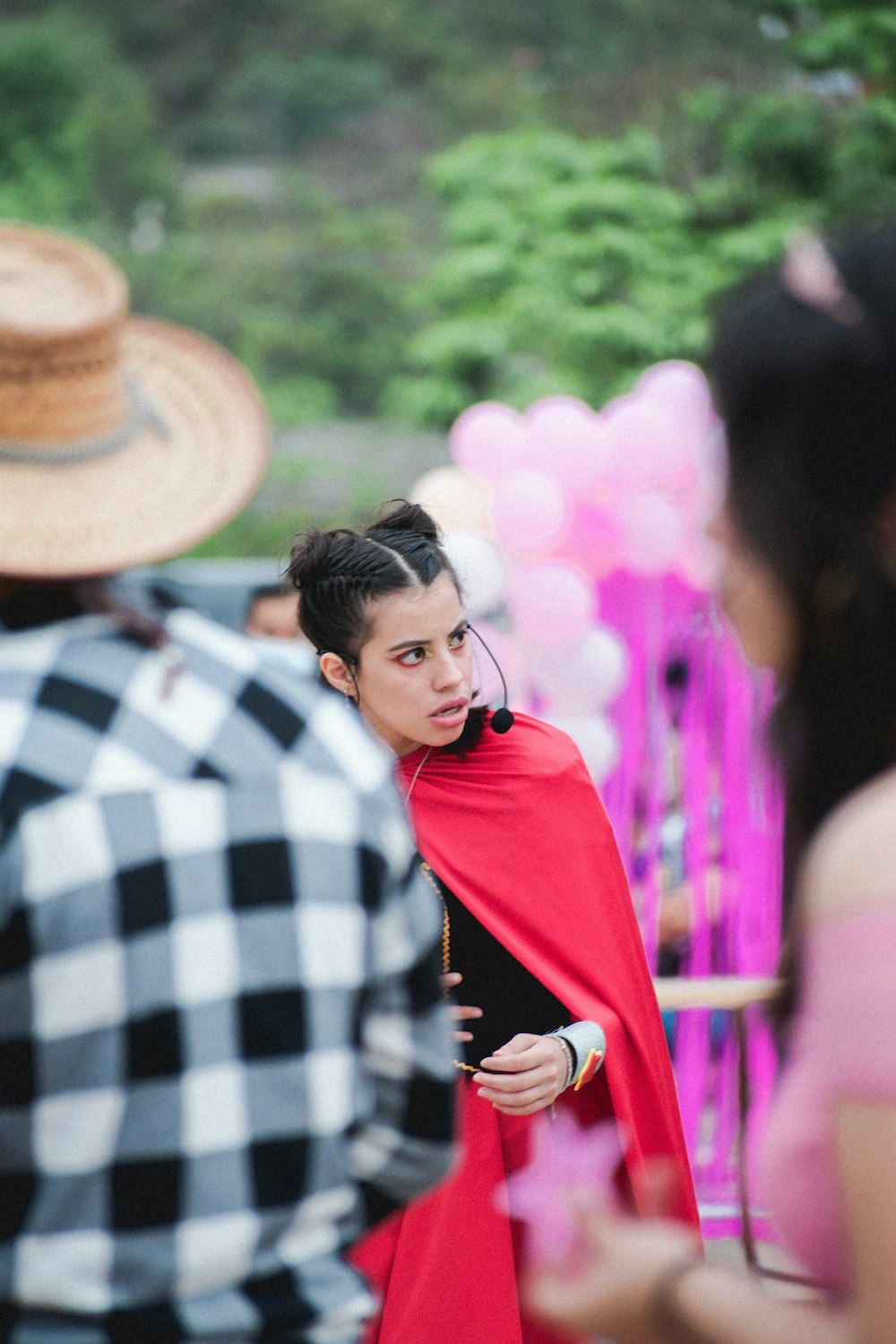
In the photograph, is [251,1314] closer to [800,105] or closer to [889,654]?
[889,654]

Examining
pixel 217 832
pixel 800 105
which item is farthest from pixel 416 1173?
pixel 800 105

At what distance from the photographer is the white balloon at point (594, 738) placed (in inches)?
161

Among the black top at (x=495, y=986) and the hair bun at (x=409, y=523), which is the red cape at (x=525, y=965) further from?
the hair bun at (x=409, y=523)

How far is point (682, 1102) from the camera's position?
3.96 m

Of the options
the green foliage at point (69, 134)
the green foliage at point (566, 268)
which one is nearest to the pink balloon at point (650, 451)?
the green foliage at point (566, 268)

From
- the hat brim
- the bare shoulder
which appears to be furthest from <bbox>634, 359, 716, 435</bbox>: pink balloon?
the bare shoulder

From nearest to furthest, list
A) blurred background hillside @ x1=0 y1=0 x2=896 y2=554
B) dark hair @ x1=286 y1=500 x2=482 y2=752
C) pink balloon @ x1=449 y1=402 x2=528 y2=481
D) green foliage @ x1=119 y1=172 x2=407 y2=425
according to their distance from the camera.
→ dark hair @ x1=286 y1=500 x2=482 y2=752
pink balloon @ x1=449 y1=402 x2=528 y2=481
blurred background hillside @ x1=0 y1=0 x2=896 y2=554
green foliage @ x1=119 y1=172 x2=407 y2=425

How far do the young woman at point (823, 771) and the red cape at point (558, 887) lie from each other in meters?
1.05

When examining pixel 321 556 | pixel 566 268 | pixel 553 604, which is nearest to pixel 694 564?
pixel 553 604

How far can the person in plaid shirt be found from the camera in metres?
1.05

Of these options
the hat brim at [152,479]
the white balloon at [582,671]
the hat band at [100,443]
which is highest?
the hat band at [100,443]

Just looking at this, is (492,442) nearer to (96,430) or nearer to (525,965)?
(525,965)

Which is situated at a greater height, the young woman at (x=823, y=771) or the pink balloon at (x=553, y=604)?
the young woman at (x=823, y=771)

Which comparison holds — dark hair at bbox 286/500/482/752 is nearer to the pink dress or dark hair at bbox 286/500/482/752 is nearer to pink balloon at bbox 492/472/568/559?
the pink dress
